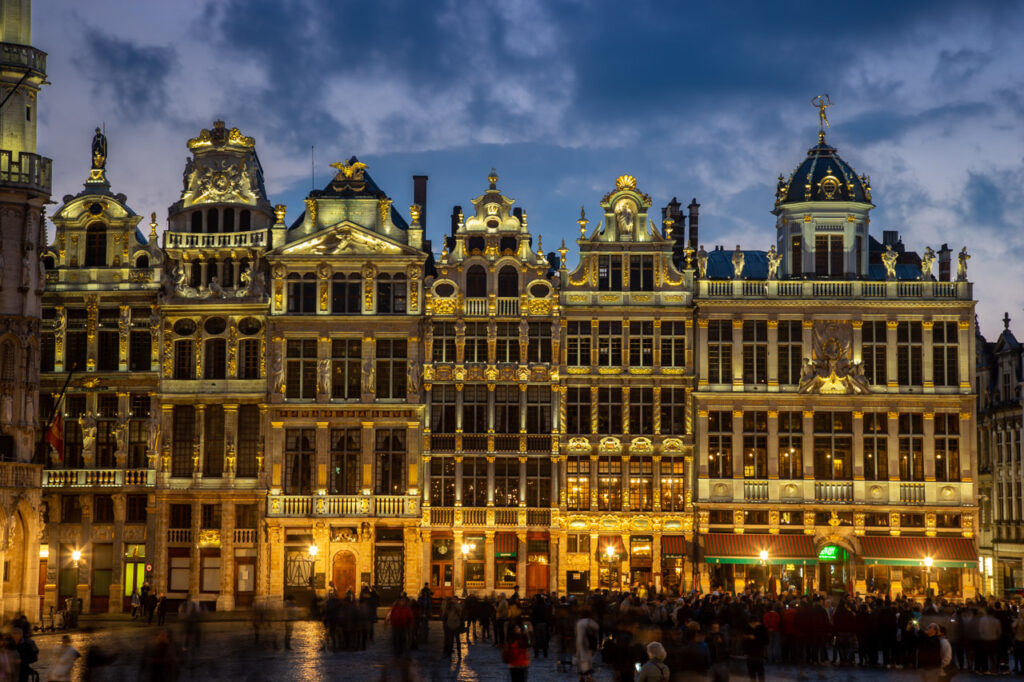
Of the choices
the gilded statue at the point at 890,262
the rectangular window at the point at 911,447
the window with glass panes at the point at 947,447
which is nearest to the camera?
the window with glass panes at the point at 947,447

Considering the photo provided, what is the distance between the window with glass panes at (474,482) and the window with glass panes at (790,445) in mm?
11536

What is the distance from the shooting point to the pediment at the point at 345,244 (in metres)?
59.8

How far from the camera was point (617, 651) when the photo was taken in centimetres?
2583

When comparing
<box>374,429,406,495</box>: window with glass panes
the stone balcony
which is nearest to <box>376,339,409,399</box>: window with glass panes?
<box>374,429,406,495</box>: window with glass panes

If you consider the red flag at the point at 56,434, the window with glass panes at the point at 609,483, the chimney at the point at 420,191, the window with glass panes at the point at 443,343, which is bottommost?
the window with glass panes at the point at 609,483

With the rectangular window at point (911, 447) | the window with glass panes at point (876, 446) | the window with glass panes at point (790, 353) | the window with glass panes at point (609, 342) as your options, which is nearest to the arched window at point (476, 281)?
the window with glass panes at point (609, 342)

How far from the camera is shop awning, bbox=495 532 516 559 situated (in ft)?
193

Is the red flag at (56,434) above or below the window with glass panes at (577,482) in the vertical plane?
above

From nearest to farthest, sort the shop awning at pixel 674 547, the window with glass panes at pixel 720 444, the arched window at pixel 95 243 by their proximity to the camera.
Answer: the shop awning at pixel 674 547, the window with glass panes at pixel 720 444, the arched window at pixel 95 243

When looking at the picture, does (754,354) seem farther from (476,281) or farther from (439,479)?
(439,479)

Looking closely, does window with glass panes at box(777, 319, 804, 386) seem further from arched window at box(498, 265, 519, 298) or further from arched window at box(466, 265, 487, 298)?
arched window at box(466, 265, 487, 298)

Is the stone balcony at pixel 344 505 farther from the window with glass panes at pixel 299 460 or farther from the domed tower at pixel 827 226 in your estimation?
the domed tower at pixel 827 226

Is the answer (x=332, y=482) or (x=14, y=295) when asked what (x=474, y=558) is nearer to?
(x=332, y=482)

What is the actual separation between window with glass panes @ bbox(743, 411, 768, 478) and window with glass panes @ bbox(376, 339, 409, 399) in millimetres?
13513
